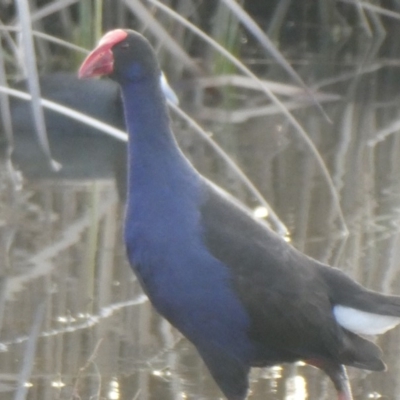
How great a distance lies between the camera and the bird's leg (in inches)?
108

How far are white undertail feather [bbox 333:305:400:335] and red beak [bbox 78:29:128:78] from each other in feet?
2.60

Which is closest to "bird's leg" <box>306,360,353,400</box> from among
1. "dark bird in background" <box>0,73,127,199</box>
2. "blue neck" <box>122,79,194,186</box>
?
"blue neck" <box>122,79,194,186</box>

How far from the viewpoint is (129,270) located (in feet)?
13.0

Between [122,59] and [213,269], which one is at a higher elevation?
[122,59]

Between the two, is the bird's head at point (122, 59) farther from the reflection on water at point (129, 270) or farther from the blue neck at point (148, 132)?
the reflection on water at point (129, 270)

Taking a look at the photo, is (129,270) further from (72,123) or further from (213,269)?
(72,123)

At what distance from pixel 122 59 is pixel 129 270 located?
151cm

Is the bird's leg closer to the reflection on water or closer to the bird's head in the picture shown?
the reflection on water

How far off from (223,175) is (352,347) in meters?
2.55

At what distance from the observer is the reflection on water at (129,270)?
3055 mm

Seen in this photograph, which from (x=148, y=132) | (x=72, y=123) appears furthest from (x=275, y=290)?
(x=72, y=123)

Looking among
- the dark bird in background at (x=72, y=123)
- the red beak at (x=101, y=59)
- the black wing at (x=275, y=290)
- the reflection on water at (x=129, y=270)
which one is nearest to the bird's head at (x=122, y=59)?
the red beak at (x=101, y=59)

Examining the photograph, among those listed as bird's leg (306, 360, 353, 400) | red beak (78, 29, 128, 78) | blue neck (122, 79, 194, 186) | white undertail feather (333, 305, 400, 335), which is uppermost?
red beak (78, 29, 128, 78)

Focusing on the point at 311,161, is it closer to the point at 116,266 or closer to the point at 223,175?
the point at 223,175
